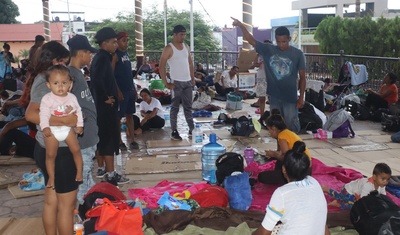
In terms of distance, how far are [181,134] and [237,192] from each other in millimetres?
3491

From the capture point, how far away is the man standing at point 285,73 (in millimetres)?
5488

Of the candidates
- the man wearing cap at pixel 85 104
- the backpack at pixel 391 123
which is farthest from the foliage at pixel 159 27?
the man wearing cap at pixel 85 104

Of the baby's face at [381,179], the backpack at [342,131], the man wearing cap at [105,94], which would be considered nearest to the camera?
the baby's face at [381,179]

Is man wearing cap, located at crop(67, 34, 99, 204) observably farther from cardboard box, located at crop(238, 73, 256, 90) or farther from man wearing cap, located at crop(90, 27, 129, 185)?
cardboard box, located at crop(238, 73, 256, 90)

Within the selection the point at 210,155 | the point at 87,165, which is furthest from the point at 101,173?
the point at 87,165

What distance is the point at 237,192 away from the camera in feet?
13.6

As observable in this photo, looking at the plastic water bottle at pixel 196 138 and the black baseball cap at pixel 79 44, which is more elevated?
the black baseball cap at pixel 79 44

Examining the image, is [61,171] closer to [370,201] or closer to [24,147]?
[370,201]

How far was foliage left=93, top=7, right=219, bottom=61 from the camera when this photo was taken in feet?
112

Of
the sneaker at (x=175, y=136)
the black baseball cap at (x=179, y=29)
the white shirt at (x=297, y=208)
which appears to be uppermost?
the black baseball cap at (x=179, y=29)

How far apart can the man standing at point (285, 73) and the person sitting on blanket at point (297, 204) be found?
3032 millimetres

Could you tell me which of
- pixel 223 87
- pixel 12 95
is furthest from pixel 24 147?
pixel 223 87

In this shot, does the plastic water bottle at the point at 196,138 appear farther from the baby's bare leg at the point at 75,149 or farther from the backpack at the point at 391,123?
the baby's bare leg at the point at 75,149

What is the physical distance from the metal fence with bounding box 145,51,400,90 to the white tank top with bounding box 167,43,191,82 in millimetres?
5001
